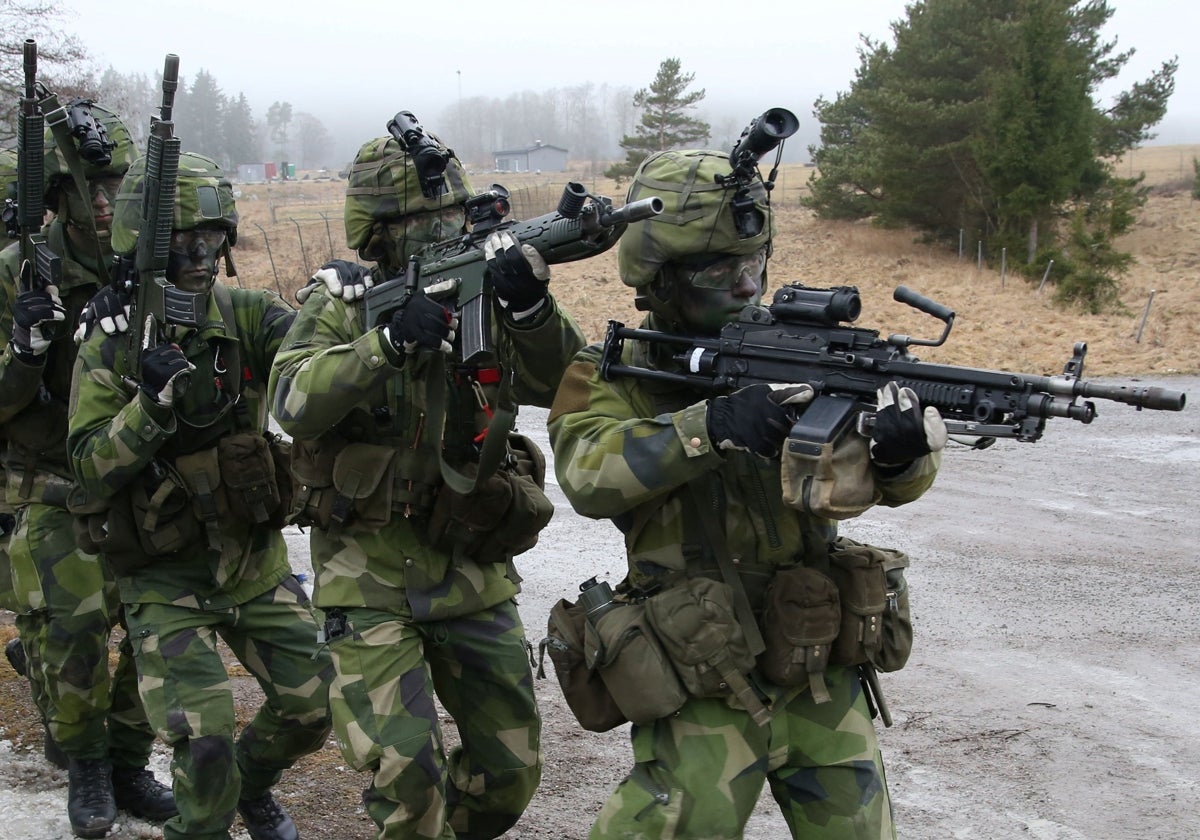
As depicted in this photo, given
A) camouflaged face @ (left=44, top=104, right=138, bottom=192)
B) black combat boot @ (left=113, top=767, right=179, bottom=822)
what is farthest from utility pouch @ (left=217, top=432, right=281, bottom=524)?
camouflaged face @ (left=44, top=104, right=138, bottom=192)

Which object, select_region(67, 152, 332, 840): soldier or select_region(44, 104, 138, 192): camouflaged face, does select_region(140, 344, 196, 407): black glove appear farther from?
select_region(44, 104, 138, 192): camouflaged face

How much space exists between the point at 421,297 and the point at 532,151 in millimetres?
87152

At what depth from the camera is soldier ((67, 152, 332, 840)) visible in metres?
4.47

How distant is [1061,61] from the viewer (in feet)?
76.7

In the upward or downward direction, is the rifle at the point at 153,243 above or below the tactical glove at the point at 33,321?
above

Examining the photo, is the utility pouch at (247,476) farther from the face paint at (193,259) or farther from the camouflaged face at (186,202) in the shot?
the camouflaged face at (186,202)

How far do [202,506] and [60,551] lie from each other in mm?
970

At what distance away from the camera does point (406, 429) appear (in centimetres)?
434

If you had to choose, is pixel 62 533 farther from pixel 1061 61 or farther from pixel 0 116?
pixel 1061 61

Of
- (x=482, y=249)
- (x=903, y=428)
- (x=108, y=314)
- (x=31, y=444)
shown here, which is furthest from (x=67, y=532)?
(x=903, y=428)

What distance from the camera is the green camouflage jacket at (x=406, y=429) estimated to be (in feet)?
13.8

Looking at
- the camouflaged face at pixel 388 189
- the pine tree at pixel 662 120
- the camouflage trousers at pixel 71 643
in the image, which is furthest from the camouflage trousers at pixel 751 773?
the pine tree at pixel 662 120

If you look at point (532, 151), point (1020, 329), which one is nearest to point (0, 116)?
point (1020, 329)

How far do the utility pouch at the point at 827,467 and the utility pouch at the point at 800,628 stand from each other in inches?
13.3
